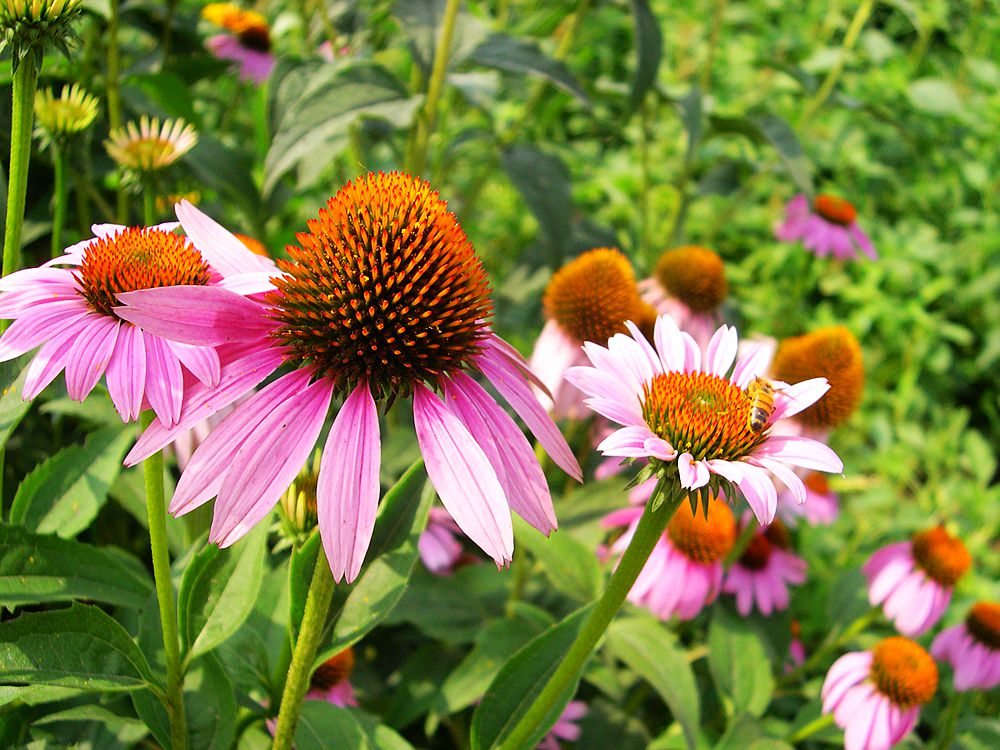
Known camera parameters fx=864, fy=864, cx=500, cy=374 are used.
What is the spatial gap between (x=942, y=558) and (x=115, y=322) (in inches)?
52.9

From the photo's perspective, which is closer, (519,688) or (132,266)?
(132,266)

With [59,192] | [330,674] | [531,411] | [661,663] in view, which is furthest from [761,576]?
[59,192]

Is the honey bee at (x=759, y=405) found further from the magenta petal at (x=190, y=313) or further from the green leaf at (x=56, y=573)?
the green leaf at (x=56, y=573)

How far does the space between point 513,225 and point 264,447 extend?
2.40m

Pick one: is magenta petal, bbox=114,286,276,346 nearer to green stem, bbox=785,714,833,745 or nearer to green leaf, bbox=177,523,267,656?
green leaf, bbox=177,523,267,656

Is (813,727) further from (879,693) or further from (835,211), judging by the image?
(835,211)

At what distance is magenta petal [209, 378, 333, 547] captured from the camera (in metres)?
0.62

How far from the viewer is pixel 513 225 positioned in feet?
9.73

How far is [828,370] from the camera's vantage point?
146 cm

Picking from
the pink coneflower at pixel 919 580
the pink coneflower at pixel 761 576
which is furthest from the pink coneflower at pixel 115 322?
the pink coneflower at pixel 919 580

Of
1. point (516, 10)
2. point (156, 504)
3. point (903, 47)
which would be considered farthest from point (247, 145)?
point (903, 47)

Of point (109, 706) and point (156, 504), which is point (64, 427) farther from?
point (156, 504)

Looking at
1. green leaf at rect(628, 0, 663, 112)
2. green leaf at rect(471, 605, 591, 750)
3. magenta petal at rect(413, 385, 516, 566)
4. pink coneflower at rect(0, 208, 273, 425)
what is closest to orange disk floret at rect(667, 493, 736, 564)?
green leaf at rect(471, 605, 591, 750)

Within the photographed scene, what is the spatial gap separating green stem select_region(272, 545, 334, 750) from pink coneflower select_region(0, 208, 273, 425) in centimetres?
17
